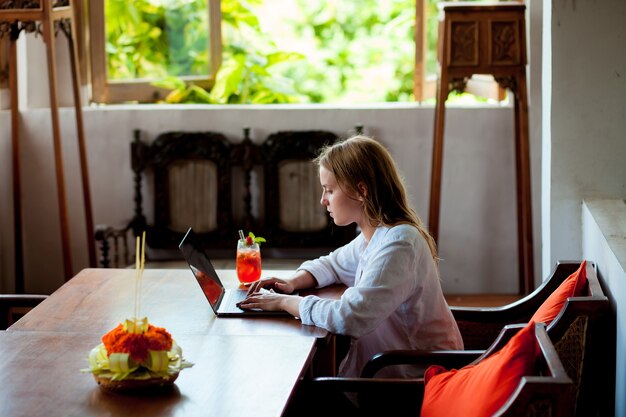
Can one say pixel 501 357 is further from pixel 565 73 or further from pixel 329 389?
pixel 565 73

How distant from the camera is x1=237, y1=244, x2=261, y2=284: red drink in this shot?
3.11 meters

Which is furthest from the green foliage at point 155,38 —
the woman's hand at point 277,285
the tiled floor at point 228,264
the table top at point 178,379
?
the table top at point 178,379

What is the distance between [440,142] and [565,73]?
4.88 ft

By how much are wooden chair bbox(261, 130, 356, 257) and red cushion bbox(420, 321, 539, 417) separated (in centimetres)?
314

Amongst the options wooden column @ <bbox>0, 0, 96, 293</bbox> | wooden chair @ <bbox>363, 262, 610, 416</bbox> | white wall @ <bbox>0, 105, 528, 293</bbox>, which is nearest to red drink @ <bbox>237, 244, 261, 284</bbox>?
wooden chair @ <bbox>363, 262, 610, 416</bbox>

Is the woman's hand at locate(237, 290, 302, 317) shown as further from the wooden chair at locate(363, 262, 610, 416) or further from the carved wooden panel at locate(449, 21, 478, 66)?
the carved wooden panel at locate(449, 21, 478, 66)

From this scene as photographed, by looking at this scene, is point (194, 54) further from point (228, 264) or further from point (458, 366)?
point (458, 366)

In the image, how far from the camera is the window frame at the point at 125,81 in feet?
18.3

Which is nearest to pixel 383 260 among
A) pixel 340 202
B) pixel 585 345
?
pixel 340 202

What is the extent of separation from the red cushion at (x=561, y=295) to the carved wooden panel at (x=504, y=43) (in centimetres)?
239

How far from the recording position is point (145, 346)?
2.12 metres

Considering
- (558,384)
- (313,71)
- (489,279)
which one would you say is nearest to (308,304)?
(558,384)

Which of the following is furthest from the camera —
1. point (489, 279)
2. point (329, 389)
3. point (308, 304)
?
point (489, 279)

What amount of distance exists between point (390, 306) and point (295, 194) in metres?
2.76
